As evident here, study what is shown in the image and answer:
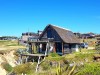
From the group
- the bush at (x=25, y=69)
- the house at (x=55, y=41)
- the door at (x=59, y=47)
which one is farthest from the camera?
the door at (x=59, y=47)

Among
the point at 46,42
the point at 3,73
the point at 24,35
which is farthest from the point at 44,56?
the point at 24,35

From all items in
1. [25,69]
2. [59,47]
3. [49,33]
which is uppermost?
[49,33]

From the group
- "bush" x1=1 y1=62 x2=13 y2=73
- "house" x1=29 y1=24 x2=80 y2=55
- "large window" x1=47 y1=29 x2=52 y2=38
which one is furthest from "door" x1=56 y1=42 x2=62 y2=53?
"bush" x1=1 y1=62 x2=13 y2=73

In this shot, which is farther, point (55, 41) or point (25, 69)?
point (55, 41)

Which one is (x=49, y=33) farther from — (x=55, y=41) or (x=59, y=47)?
(x=59, y=47)

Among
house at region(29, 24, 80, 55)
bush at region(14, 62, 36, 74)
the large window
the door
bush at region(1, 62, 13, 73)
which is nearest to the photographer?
bush at region(14, 62, 36, 74)

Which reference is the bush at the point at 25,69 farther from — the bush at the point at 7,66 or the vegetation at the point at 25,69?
the bush at the point at 7,66

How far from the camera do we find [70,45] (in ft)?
159

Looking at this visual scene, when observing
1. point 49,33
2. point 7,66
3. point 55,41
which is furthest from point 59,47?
point 7,66

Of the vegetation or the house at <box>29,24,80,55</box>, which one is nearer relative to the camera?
the vegetation

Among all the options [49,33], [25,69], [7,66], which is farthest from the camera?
[7,66]

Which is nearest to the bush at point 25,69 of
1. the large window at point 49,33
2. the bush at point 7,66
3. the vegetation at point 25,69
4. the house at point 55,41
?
the vegetation at point 25,69

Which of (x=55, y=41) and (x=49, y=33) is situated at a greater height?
(x=49, y=33)

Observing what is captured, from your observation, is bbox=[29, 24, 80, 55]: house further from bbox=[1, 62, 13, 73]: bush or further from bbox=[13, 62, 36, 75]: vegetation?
bbox=[1, 62, 13, 73]: bush
